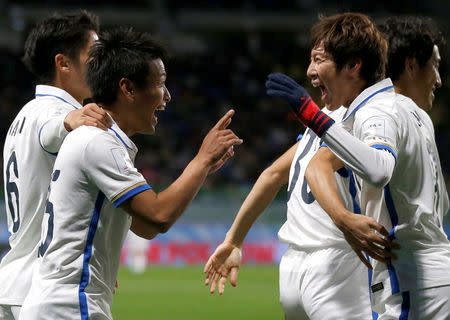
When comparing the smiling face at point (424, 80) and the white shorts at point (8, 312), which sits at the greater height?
the smiling face at point (424, 80)

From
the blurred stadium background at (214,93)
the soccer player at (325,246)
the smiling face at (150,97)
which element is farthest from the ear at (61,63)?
the blurred stadium background at (214,93)

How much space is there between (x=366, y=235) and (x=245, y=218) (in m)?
1.17

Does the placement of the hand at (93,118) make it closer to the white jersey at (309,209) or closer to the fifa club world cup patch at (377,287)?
the white jersey at (309,209)

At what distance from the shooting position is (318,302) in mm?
3785

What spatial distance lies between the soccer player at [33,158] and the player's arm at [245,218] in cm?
101

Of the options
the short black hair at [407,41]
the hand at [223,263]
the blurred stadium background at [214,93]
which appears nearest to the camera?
the short black hair at [407,41]

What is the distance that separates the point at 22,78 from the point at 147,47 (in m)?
19.7

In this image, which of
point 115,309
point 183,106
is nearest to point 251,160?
point 183,106

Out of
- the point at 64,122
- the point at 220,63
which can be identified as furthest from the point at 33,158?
the point at 220,63

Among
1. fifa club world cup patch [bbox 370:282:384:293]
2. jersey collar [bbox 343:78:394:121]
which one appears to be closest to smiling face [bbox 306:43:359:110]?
jersey collar [bbox 343:78:394:121]

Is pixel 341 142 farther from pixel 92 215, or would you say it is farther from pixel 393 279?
pixel 92 215

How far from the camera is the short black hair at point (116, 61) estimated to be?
3477 mm

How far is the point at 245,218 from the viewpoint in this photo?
434 cm

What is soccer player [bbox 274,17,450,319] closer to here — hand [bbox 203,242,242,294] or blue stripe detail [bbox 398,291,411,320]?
blue stripe detail [bbox 398,291,411,320]
